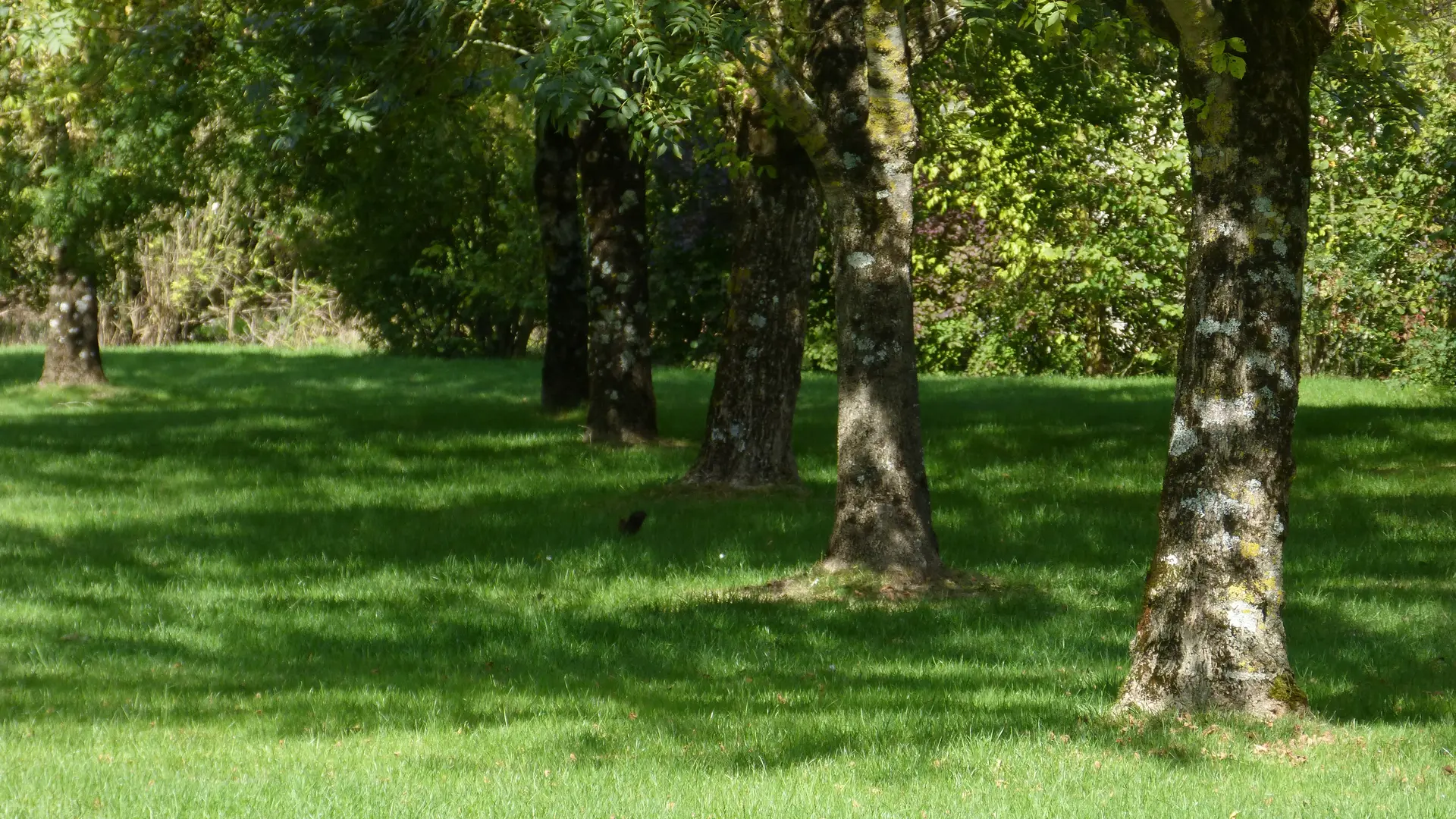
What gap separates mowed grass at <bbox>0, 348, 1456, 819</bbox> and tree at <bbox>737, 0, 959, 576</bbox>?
23.8 inches

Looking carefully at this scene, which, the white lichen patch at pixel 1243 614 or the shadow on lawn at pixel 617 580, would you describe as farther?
the shadow on lawn at pixel 617 580

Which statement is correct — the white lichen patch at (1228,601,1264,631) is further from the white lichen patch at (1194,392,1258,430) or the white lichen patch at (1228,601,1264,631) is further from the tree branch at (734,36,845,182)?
the tree branch at (734,36,845,182)

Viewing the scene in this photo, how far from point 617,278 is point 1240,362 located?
11.5 m

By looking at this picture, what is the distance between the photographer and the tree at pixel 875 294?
10789 mm

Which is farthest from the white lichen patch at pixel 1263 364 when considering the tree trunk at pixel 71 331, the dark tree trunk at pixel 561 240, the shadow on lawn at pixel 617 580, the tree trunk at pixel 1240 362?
the tree trunk at pixel 71 331

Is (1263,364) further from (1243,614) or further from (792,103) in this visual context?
(792,103)

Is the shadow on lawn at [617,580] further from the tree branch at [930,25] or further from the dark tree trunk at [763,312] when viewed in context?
the tree branch at [930,25]

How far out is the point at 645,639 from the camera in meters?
9.73

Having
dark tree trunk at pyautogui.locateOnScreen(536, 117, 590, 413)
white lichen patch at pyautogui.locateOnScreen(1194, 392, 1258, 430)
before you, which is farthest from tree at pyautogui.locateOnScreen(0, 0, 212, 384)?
white lichen patch at pyautogui.locateOnScreen(1194, 392, 1258, 430)

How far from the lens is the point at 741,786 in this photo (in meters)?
6.25

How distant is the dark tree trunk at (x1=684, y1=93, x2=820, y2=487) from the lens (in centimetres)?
1374

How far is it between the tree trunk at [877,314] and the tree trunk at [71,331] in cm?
1706

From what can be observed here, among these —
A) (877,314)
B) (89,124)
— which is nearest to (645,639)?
(877,314)

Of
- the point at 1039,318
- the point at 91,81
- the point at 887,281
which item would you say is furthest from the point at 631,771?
the point at 1039,318
